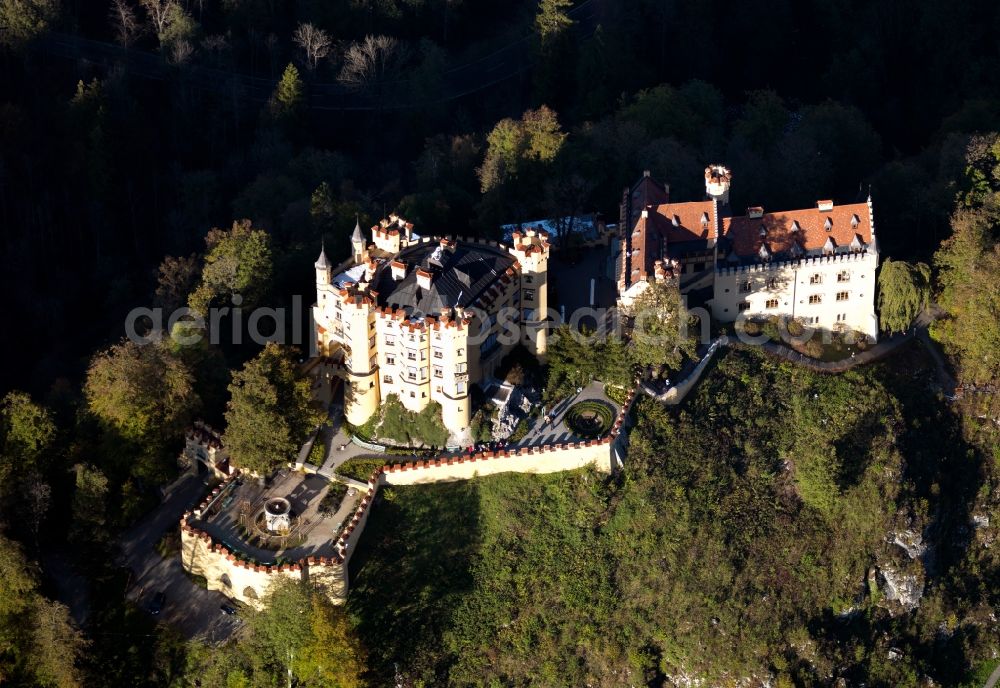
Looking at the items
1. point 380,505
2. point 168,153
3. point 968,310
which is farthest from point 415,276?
point 168,153

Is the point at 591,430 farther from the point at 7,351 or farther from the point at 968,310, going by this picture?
the point at 7,351

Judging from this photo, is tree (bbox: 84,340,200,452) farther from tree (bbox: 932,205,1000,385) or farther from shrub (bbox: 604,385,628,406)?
tree (bbox: 932,205,1000,385)


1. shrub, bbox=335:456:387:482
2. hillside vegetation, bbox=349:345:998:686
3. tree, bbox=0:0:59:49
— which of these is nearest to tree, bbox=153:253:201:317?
shrub, bbox=335:456:387:482

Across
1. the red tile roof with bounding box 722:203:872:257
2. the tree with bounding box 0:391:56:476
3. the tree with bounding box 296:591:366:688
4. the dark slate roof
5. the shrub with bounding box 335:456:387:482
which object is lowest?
the tree with bounding box 296:591:366:688

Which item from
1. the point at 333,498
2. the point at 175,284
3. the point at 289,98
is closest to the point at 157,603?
the point at 333,498

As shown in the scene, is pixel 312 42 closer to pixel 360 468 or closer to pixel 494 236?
pixel 494 236

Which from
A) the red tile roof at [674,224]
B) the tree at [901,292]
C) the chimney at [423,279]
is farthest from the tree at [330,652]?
the tree at [901,292]
